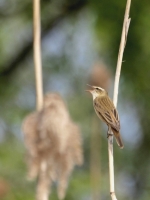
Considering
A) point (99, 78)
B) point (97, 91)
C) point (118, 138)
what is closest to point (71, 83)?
point (99, 78)

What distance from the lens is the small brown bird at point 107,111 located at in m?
3.08

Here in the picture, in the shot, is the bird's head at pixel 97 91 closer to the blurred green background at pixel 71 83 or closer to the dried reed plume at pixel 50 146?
the dried reed plume at pixel 50 146

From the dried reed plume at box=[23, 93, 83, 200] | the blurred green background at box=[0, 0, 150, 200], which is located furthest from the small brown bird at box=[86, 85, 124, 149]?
the blurred green background at box=[0, 0, 150, 200]

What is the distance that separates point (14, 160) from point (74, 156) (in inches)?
118

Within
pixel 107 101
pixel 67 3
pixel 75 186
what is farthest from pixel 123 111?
pixel 107 101

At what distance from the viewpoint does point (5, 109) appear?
631cm

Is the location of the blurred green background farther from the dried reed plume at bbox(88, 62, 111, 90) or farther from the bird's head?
the bird's head

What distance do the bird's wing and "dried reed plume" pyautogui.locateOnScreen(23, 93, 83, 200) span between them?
572 millimetres

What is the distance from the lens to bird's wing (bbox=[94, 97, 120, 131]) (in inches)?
123

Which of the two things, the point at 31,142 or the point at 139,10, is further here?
the point at 139,10

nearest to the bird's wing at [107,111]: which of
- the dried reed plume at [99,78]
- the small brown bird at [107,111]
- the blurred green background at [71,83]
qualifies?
the small brown bird at [107,111]

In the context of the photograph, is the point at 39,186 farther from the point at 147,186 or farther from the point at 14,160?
the point at 147,186

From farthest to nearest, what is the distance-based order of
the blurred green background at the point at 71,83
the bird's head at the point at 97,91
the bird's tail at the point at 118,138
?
the blurred green background at the point at 71,83
the bird's head at the point at 97,91
the bird's tail at the point at 118,138

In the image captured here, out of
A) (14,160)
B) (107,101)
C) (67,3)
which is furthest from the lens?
(67,3)
